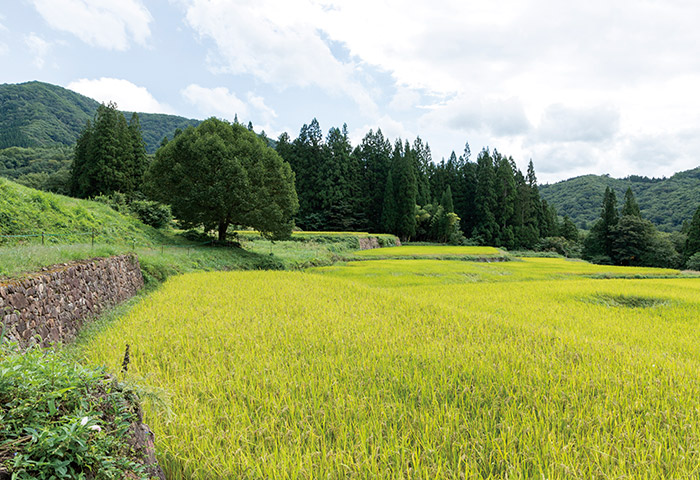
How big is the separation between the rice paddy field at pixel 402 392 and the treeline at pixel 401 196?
132ft

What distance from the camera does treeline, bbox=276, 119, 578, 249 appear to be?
47719 millimetres

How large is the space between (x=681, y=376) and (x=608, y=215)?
153 feet

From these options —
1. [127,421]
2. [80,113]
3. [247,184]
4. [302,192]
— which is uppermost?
[80,113]

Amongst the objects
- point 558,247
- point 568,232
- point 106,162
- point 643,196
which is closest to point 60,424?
point 106,162

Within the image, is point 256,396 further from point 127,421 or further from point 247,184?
point 247,184

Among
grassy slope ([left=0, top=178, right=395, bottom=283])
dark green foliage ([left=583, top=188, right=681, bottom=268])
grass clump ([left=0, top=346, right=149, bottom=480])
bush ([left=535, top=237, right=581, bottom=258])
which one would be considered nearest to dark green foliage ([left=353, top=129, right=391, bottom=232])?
bush ([left=535, top=237, right=581, bottom=258])

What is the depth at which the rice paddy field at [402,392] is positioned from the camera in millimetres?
2516

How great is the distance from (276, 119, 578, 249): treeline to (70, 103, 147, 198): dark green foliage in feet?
71.7

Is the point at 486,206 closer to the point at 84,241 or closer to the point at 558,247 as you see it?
the point at 558,247

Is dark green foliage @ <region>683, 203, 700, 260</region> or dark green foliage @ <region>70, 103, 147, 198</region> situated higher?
dark green foliage @ <region>70, 103, 147, 198</region>

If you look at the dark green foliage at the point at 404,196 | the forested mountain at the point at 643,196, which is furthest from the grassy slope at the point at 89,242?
the forested mountain at the point at 643,196

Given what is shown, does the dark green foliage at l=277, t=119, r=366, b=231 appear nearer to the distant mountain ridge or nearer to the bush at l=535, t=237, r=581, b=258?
the bush at l=535, t=237, r=581, b=258

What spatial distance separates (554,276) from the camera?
63.4 ft

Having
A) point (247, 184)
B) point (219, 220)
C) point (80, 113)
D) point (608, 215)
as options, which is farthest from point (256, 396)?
point (80, 113)
